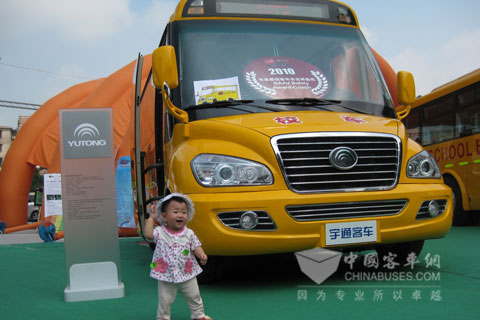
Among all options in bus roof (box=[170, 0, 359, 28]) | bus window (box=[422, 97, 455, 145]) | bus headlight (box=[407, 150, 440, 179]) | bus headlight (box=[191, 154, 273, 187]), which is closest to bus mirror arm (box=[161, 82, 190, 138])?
bus headlight (box=[191, 154, 273, 187])

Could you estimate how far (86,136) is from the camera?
4926 mm

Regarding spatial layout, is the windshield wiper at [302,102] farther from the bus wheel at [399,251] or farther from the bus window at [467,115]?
the bus window at [467,115]

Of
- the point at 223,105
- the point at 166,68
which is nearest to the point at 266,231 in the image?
the point at 223,105

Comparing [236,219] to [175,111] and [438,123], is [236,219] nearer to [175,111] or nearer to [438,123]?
[175,111]

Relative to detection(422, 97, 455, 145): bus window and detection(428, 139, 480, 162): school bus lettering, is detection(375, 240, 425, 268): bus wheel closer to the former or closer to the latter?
detection(428, 139, 480, 162): school bus lettering

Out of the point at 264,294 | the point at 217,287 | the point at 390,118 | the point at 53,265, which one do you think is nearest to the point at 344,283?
the point at 264,294

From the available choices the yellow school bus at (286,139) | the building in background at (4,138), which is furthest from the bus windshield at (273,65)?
the building in background at (4,138)

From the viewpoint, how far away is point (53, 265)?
7398mm

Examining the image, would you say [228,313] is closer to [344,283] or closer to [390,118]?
[344,283]

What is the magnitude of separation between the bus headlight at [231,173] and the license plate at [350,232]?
0.65m

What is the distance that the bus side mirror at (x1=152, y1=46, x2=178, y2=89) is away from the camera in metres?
5.27

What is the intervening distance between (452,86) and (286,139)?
28.8ft

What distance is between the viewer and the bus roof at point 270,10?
604 cm

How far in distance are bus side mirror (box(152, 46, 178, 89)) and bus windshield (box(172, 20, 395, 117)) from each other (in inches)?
11.0
